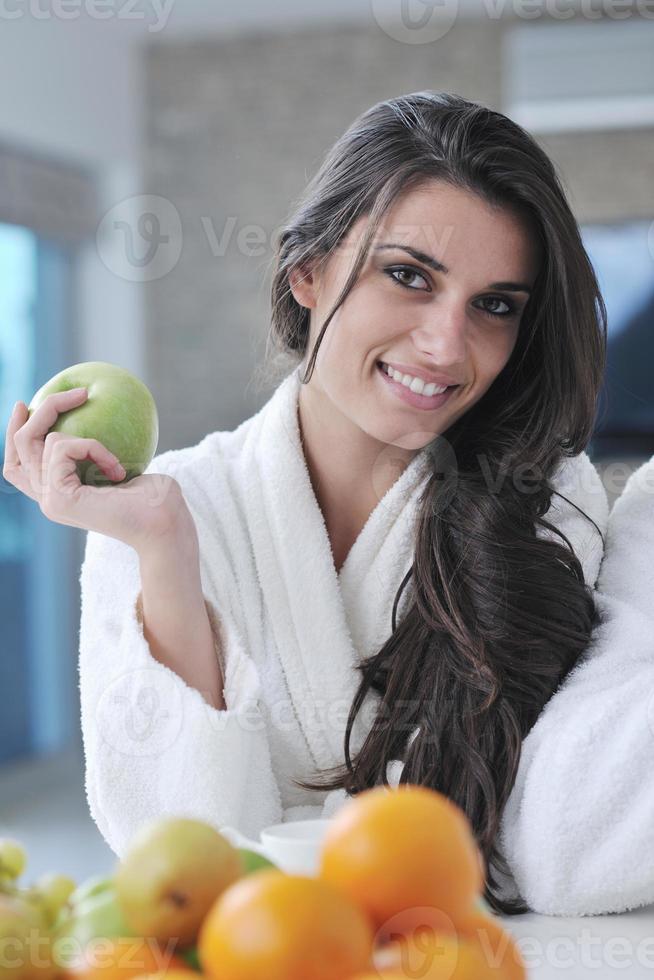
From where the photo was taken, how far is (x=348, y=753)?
1.23 metres

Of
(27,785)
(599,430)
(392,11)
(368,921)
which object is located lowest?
(27,785)

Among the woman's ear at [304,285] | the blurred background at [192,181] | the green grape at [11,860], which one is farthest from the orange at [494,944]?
the blurred background at [192,181]

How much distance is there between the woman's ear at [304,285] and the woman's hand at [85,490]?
0.37 meters

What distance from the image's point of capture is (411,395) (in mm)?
1287

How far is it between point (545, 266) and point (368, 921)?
3.09 feet

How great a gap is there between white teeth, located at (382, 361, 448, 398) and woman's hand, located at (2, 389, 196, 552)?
30cm

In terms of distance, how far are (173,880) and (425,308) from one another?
0.84 m

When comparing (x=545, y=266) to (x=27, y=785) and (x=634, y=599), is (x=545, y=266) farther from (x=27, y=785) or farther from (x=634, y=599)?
(x=27, y=785)

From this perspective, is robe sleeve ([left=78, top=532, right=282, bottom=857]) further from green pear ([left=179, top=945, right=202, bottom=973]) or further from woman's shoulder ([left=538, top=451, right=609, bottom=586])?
green pear ([left=179, top=945, right=202, bottom=973])

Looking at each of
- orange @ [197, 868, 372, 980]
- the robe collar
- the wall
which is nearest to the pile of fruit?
orange @ [197, 868, 372, 980]

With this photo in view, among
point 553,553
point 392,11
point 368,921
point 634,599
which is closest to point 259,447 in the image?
point 553,553

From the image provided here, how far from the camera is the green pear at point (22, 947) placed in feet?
1.61

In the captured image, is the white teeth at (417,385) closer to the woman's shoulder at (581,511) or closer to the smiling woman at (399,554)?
the smiling woman at (399,554)

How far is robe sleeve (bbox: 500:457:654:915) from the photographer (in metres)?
1.00
